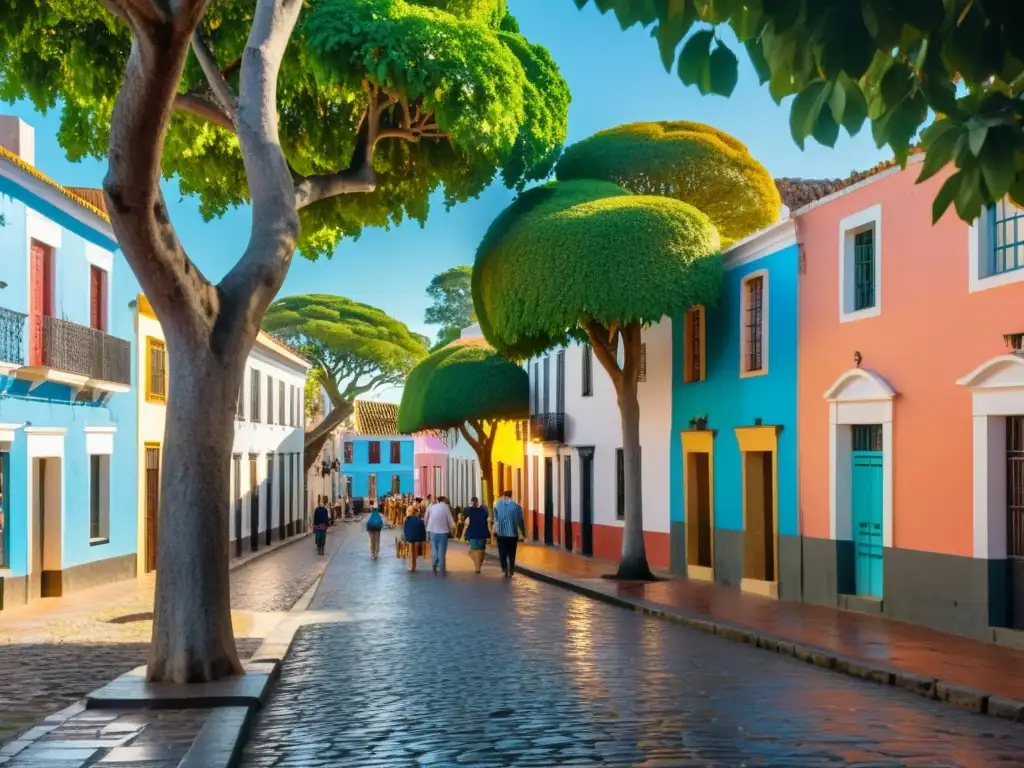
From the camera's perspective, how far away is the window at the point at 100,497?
990 inches

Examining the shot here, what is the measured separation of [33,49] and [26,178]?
4696 millimetres

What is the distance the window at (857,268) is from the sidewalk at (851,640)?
156 inches

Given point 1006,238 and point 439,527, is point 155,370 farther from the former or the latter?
point 1006,238

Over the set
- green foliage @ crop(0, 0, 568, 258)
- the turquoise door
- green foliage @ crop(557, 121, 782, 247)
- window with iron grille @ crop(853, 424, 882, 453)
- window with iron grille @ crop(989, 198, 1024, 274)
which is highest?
green foliage @ crop(557, 121, 782, 247)

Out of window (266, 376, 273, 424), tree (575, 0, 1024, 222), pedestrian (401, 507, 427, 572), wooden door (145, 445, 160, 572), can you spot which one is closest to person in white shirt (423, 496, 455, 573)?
pedestrian (401, 507, 427, 572)

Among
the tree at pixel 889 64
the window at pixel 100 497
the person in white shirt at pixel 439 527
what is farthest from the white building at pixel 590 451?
the tree at pixel 889 64

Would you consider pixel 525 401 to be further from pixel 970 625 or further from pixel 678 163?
pixel 970 625

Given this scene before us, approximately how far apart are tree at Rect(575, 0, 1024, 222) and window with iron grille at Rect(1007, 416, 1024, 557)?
10004mm

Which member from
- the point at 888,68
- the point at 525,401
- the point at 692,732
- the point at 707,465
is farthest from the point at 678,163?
the point at 888,68

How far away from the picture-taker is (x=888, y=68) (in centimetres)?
468

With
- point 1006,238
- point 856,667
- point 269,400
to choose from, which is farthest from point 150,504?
point 856,667

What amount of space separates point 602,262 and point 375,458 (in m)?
74.3

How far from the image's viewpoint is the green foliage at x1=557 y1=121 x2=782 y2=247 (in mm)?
26719

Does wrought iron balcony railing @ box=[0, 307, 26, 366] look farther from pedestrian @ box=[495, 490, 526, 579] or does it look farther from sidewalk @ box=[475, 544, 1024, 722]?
pedestrian @ box=[495, 490, 526, 579]
